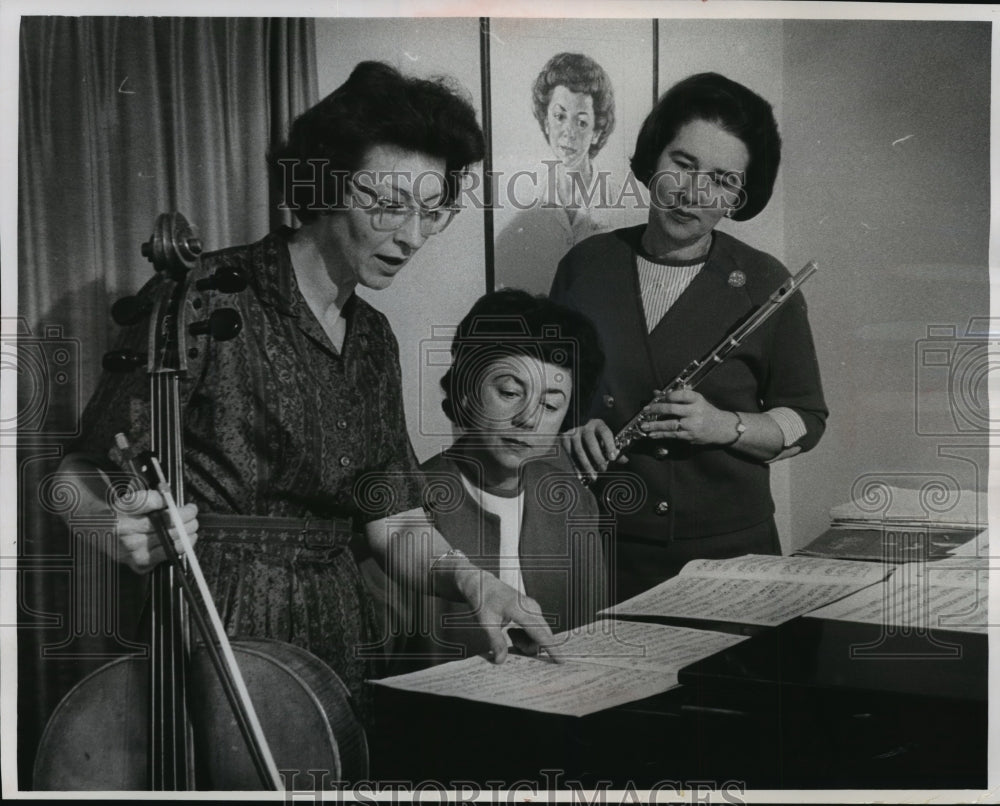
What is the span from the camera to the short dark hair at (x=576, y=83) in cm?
252

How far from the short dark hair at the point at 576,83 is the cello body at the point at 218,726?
4.49 ft

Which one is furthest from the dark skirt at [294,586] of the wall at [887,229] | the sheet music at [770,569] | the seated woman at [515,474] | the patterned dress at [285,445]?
the wall at [887,229]

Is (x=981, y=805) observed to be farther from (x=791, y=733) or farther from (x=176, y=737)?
(x=176, y=737)

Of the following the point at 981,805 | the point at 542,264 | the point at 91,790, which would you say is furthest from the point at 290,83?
the point at 981,805

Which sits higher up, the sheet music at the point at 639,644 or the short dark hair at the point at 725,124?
the short dark hair at the point at 725,124

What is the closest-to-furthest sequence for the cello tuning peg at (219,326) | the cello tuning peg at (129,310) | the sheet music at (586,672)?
the cello tuning peg at (219,326)
the cello tuning peg at (129,310)
the sheet music at (586,672)

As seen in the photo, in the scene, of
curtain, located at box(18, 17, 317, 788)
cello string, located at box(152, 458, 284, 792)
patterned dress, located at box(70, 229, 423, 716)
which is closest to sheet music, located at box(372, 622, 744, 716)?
patterned dress, located at box(70, 229, 423, 716)

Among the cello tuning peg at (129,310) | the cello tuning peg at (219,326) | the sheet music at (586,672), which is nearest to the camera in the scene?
the cello tuning peg at (219,326)

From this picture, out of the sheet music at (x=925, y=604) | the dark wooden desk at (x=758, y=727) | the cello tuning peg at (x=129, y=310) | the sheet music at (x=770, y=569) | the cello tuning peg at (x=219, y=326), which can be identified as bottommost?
the dark wooden desk at (x=758, y=727)

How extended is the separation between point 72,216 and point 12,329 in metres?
0.30

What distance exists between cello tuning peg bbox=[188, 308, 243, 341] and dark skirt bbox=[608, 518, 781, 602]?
1.01 metres

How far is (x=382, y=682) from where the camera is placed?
2.52 meters

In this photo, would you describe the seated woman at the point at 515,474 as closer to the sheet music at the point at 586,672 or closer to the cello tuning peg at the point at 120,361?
the sheet music at the point at 586,672

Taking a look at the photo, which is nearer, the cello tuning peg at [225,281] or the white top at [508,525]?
the cello tuning peg at [225,281]
